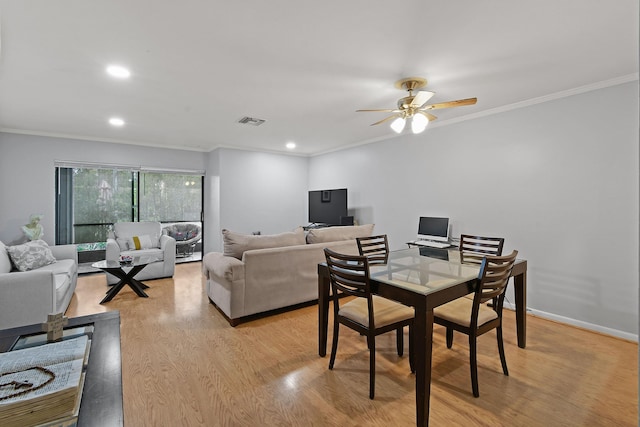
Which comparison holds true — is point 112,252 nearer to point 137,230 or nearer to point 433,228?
point 137,230

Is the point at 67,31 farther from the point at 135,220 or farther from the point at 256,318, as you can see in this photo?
the point at 135,220

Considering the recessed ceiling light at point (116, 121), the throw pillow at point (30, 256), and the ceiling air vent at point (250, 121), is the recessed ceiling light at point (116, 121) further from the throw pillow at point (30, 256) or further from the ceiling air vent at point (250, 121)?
the throw pillow at point (30, 256)

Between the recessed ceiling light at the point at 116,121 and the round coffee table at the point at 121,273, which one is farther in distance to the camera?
the recessed ceiling light at the point at 116,121

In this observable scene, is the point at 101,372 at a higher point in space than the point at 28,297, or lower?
higher

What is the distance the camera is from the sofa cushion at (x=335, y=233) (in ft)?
12.4

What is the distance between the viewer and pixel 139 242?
5.17 metres

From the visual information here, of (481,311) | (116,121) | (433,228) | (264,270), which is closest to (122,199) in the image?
(116,121)

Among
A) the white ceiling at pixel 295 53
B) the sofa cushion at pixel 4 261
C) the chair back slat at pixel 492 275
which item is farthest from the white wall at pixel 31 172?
the chair back slat at pixel 492 275

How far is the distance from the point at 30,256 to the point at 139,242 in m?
1.48

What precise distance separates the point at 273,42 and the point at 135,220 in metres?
5.03

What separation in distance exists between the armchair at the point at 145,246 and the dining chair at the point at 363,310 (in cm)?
370

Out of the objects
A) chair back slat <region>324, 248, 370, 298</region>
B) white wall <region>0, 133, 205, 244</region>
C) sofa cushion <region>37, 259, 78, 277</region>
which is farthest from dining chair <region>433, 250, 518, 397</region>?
white wall <region>0, 133, 205, 244</region>

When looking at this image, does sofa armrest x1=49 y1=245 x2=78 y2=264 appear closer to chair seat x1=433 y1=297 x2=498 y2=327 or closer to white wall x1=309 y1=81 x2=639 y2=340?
chair seat x1=433 y1=297 x2=498 y2=327

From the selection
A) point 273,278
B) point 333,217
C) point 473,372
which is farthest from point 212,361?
point 333,217
